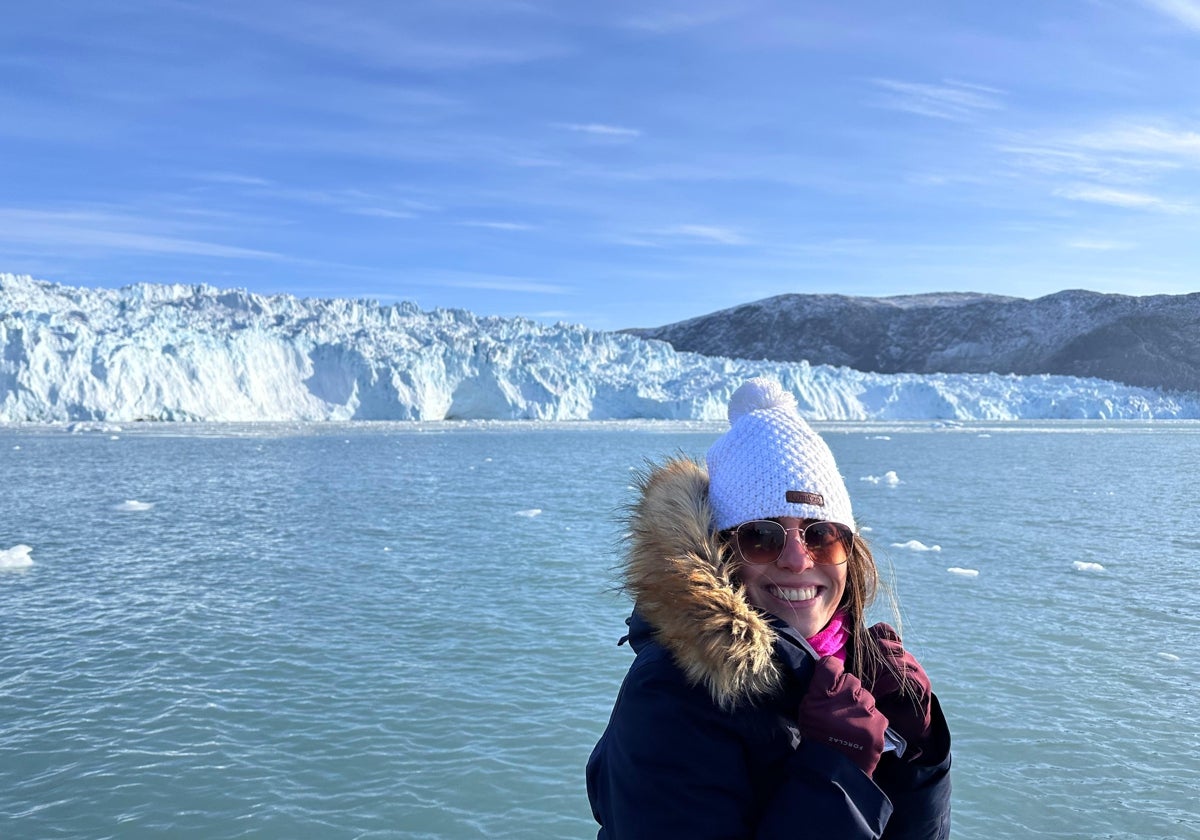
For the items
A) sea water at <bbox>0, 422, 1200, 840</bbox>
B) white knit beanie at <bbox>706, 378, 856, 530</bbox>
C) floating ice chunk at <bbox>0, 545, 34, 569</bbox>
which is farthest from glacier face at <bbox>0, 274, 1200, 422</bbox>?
white knit beanie at <bbox>706, 378, 856, 530</bbox>

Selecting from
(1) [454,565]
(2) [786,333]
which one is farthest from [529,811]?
(2) [786,333]

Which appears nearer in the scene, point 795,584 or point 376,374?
point 795,584

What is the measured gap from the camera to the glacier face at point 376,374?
40.5 meters

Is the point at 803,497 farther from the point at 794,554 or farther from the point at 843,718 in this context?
the point at 843,718

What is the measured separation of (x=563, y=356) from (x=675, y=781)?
5465 cm

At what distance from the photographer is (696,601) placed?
1298 mm

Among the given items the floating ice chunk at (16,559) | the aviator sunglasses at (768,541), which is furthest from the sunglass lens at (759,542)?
the floating ice chunk at (16,559)

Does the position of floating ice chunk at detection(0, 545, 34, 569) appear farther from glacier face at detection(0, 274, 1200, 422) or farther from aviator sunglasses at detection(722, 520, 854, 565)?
glacier face at detection(0, 274, 1200, 422)

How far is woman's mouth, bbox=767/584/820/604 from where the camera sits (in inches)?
58.9

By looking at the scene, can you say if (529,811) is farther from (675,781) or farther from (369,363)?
(369,363)

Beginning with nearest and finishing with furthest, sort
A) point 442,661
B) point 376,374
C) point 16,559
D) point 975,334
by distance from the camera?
point 442,661, point 16,559, point 376,374, point 975,334

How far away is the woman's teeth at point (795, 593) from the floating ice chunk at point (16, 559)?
1035 cm

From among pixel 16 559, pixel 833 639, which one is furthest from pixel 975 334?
pixel 833 639

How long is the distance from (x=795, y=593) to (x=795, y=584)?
2 centimetres
